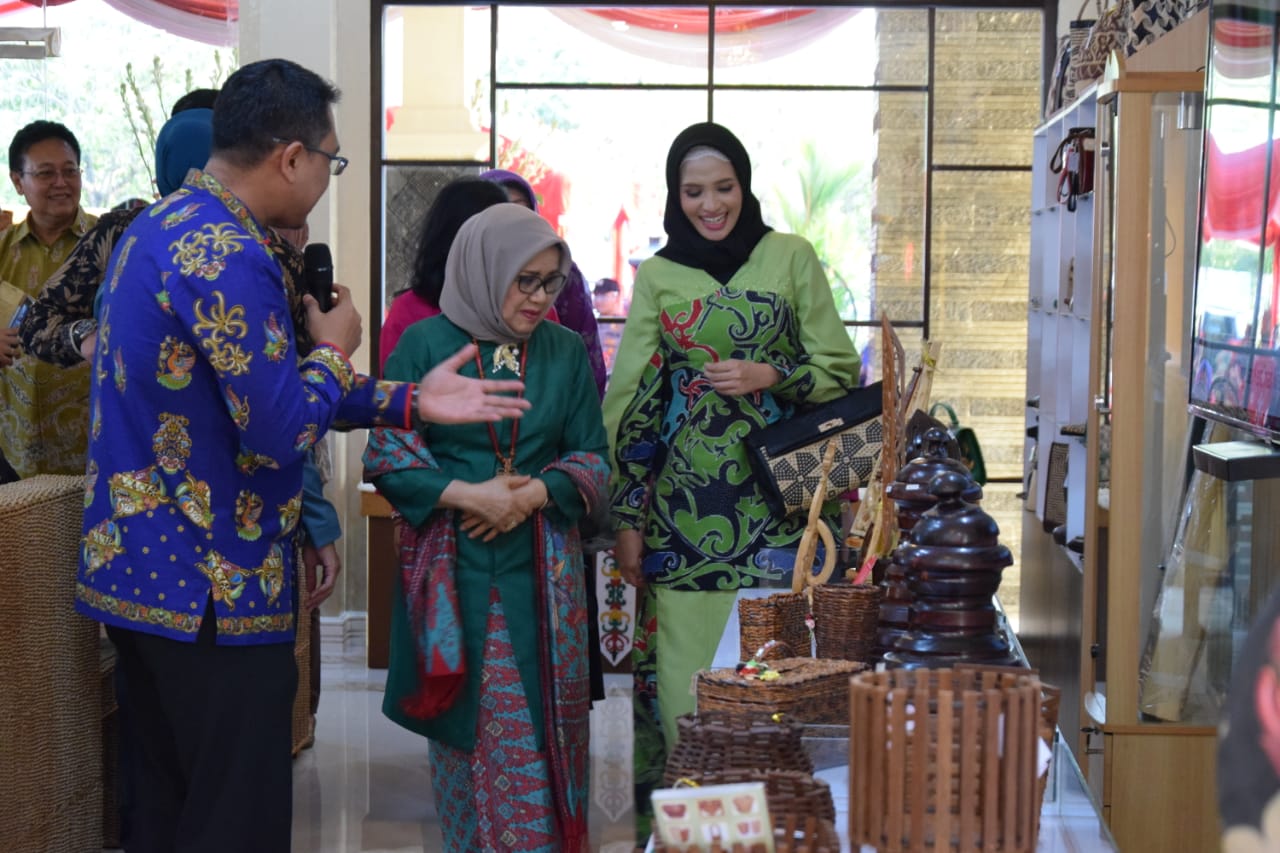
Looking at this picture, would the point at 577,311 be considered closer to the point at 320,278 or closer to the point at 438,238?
the point at 438,238

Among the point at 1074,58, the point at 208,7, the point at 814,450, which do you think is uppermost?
the point at 208,7

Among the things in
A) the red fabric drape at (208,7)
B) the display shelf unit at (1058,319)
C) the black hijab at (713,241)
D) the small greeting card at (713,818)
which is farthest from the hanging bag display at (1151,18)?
the red fabric drape at (208,7)

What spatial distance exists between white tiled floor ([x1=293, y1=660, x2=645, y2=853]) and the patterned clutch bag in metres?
1.17

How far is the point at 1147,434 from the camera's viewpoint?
3348 mm

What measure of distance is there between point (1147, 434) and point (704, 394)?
0.94m

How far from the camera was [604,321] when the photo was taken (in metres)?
6.20

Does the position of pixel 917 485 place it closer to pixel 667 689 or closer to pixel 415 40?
pixel 667 689

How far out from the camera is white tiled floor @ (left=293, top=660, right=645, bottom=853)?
12.8ft

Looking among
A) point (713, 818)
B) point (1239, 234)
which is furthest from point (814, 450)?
point (713, 818)

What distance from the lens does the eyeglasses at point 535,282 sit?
2.84 meters

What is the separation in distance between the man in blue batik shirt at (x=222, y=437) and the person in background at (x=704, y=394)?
2.93 ft

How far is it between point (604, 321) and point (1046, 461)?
192cm

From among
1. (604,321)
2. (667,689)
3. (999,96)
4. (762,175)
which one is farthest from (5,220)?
(999,96)

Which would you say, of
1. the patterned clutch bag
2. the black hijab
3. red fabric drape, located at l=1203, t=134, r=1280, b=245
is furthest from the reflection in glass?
the black hijab
